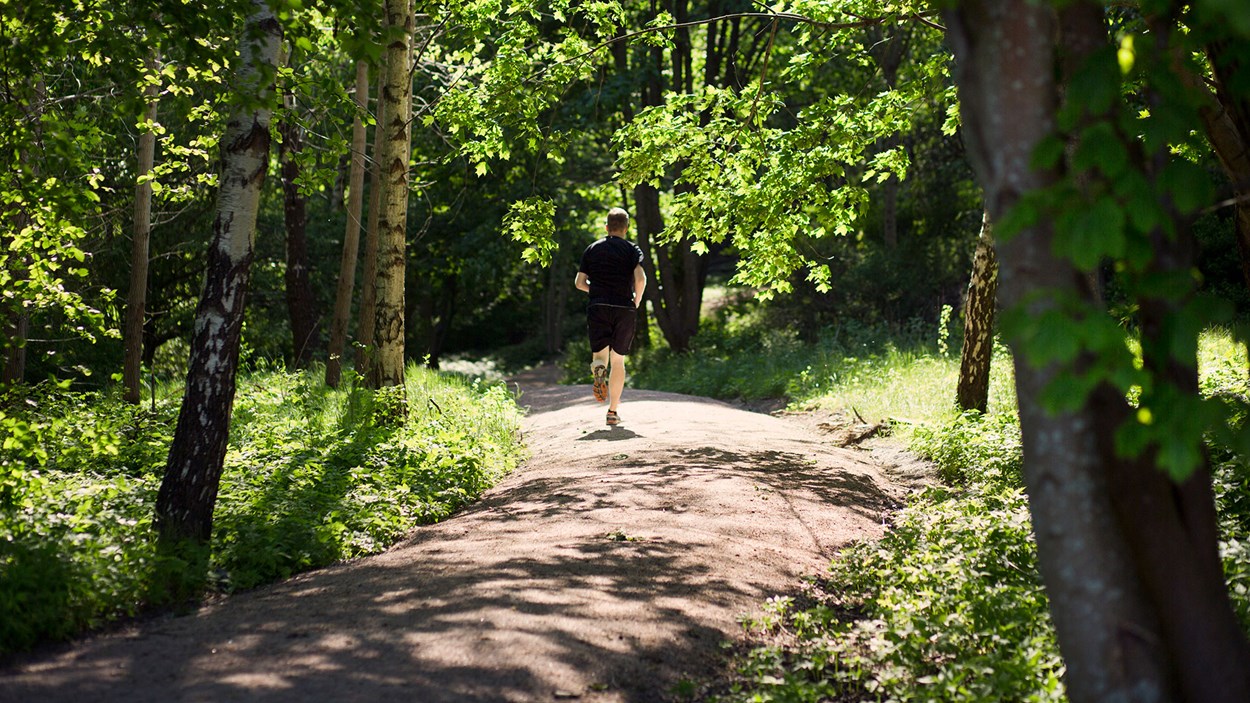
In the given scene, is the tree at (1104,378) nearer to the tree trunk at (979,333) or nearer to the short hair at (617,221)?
the tree trunk at (979,333)

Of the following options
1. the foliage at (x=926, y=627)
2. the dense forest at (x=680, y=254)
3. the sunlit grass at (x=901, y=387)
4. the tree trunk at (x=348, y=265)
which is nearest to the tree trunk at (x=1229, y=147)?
the dense forest at (x=680, y=254)

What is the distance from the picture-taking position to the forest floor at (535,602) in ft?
13.7

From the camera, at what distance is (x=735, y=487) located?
324 inches

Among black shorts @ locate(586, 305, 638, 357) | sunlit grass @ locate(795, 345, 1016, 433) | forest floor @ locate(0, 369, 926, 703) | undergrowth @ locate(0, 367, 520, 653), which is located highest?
black shorts @ locate(586, 305, 638, 357)

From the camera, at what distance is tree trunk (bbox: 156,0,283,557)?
614 centimetres

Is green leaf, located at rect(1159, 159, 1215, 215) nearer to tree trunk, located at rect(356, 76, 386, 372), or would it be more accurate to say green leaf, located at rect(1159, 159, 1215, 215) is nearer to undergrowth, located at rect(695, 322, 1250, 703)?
undergrowth, located at rect(695, 322, 1250, 703)

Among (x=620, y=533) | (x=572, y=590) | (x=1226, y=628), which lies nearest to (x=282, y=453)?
(x=620, y=533)

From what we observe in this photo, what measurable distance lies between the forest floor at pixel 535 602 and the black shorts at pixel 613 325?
2.25 meters

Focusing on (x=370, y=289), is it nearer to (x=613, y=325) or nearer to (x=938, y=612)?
(x=613, y=325)

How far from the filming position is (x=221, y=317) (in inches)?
246

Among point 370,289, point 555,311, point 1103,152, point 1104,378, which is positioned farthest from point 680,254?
point 1103,152

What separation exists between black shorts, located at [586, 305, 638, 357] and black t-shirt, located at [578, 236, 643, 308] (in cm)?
7

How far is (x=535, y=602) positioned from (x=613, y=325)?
6537 millimetres

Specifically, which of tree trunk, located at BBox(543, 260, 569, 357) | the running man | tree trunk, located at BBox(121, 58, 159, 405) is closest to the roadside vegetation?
the running man
